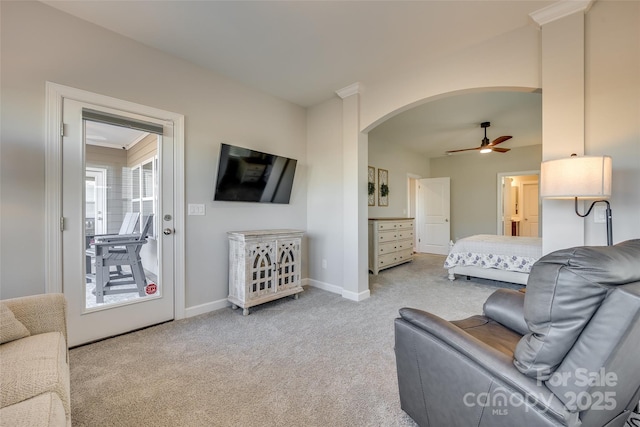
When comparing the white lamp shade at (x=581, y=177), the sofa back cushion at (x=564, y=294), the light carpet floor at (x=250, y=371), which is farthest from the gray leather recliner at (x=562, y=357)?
the white lamp shade at (x=581, y=177)

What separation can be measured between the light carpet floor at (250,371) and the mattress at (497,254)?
3.94 feet

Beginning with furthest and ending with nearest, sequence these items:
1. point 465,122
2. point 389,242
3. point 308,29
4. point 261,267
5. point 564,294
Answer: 1. point 389,242
2. point 465,122
3. point 261,267
4. point 308,29
5. point 564,294

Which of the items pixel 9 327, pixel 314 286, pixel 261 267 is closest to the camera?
pixel 9 327

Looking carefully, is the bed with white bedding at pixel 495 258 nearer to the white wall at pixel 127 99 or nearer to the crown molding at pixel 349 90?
the white wall at pixel 127 99

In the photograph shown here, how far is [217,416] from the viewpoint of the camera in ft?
4.72

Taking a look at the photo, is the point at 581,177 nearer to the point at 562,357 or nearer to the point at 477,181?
the point at 562,357

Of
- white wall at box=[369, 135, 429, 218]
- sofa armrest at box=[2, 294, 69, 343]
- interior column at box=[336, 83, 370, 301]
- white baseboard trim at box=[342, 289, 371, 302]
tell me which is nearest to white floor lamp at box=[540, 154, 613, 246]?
interior column at box=[336, 83, 370, 301]

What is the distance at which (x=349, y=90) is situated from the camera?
3.34 meters

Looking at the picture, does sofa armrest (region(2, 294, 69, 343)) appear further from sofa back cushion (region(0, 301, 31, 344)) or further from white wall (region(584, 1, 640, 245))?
white wall (region(584, 1, 640, 245))

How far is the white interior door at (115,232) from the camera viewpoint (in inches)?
84.3

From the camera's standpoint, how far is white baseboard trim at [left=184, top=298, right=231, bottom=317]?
278cm

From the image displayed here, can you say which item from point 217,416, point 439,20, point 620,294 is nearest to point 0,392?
point 217,416

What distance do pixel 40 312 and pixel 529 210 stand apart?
32.0 ft

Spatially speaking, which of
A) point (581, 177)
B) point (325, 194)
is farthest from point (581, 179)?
point (325, 194)
